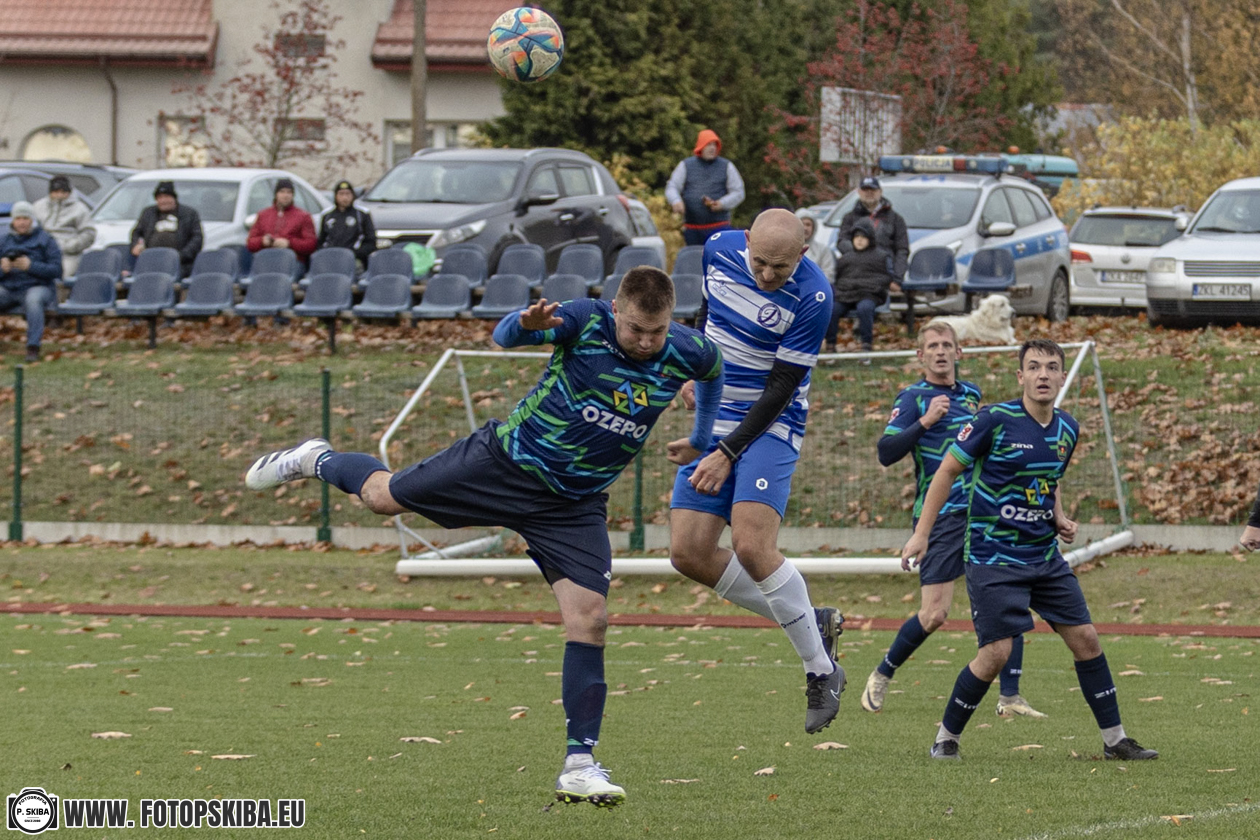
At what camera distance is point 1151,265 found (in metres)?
21.0

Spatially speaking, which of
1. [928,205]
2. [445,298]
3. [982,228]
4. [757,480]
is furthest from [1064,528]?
[928,205]

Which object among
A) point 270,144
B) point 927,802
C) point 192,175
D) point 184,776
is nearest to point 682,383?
point 927,802

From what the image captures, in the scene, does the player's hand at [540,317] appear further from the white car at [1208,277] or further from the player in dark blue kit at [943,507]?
the white car at [1208,277]

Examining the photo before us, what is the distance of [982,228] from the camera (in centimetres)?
2145

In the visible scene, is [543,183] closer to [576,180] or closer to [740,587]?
[576,180]

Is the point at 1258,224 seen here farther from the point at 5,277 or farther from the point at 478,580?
the point at 5,277

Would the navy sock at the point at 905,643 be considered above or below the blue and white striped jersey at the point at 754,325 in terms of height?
below

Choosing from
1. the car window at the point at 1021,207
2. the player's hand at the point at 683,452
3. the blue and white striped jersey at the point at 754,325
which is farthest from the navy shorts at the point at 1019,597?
the car window at the point at 1021,207

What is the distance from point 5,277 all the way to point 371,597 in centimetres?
854

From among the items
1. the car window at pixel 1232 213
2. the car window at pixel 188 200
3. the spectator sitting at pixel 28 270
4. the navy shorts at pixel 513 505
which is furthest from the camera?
the car window at pixel 188 200

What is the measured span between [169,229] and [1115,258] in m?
14.1

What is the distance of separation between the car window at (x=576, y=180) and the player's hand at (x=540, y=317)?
52.6 feet

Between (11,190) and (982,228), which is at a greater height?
(11,190)

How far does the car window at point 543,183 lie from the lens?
72.0ft
